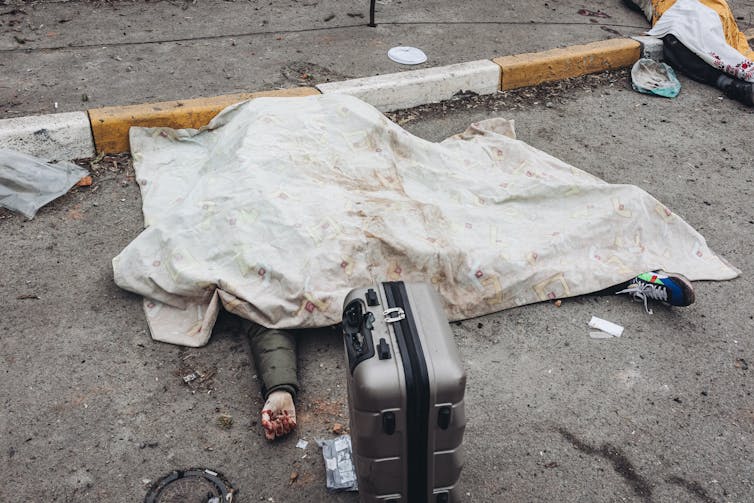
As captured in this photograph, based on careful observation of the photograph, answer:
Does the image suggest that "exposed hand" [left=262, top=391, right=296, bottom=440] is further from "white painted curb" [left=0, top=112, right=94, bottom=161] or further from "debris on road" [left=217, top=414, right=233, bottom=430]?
"white painted curb" [left=0, top=112, right=94, bottom=161]

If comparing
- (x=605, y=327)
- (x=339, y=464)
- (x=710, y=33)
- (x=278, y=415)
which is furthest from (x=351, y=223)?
(x=710, y=33)

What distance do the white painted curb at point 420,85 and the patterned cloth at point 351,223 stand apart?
29.7 inches

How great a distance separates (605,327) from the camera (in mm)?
3062

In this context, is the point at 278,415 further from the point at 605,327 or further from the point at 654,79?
the point at 654,79

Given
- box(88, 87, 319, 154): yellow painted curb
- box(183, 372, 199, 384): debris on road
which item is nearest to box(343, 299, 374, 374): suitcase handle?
box(183, 372, 199, 384): debris on road

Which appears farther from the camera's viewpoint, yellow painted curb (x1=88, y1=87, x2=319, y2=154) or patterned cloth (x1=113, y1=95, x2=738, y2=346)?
yellow painted curb (x1=88, y1=87, x2=319, y2=154)

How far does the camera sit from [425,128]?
4535 mm

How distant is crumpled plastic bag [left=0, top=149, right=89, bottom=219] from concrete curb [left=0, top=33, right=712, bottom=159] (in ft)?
0.58

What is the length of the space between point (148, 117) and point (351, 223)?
Result: 5.59ft

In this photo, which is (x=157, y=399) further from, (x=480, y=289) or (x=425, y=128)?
(x=425, y=128)

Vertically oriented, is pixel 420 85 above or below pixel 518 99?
above

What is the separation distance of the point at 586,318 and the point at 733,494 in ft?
3.18

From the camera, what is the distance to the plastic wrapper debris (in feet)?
7.61

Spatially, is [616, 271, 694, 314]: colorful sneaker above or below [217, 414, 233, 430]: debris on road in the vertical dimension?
above
